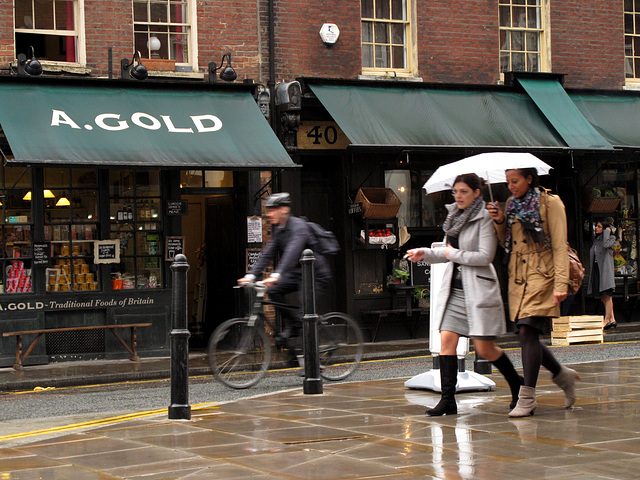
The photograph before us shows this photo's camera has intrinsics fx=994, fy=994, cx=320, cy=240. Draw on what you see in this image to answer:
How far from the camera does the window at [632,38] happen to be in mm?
19078

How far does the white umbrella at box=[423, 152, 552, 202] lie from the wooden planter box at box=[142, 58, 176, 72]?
24.3 feet

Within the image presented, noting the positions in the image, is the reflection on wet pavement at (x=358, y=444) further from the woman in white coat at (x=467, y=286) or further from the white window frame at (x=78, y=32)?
the white window frame at (x=78, y=32)

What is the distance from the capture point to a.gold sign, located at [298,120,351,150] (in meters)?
16.2

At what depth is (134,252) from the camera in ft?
49.2

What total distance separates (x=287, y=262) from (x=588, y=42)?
10512 mm

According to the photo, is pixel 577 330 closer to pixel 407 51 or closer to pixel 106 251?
pixel 407 51

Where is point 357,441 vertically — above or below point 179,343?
below

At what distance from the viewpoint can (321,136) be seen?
16.3m

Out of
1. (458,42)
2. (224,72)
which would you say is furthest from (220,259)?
(458,42)

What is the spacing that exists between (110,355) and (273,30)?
Answer: 573cm

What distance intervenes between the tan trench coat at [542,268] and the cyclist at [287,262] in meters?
3.04

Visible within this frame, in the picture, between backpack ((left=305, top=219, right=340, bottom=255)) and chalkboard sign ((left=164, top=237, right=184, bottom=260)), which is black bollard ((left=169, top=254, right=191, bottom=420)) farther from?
chalkboard sign ((left=164, top=237, right=184, bottom=260))

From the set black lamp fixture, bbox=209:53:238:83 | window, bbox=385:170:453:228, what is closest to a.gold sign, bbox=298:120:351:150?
window, bbox=385:170:453:228

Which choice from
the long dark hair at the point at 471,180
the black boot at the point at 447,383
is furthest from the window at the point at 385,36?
the black boot at the point at 447,383
